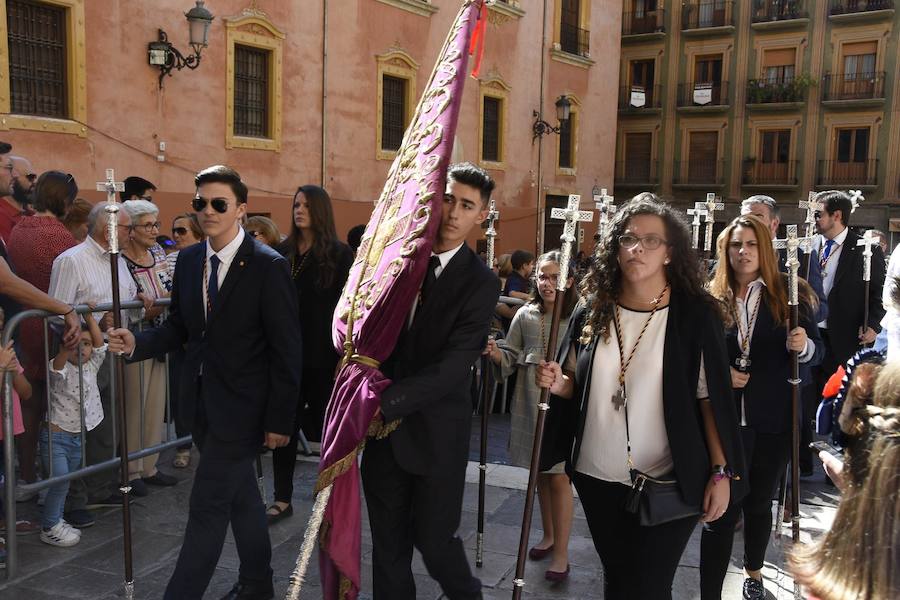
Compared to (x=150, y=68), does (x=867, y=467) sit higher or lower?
lower

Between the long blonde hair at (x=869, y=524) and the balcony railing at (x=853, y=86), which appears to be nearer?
the long blonde hair at (x=869, y=524)

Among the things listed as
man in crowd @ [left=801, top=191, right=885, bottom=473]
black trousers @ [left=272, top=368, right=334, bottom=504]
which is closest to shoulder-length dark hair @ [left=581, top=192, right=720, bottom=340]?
black trousers @ [left=272, top=368, right=334, bottom=504]

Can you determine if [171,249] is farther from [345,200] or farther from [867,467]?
[345,200]

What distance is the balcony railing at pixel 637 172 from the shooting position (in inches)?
1416

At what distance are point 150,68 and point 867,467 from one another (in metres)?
14.5

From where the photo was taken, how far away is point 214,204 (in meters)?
3.96

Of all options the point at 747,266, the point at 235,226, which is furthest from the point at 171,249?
the point at 747,266

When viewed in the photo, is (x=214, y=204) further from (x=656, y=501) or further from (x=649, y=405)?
(x=656, y=501)

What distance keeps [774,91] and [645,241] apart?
109ft

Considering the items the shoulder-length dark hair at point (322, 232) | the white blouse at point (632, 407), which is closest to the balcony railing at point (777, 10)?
the shoulder-length dark hair at point (322, 232)

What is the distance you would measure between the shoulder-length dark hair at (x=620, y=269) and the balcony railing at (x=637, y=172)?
33750mm

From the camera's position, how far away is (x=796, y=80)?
32.7 m

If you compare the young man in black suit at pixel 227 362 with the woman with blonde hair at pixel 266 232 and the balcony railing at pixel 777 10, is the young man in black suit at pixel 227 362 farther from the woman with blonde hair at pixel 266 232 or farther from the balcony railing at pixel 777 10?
the balcony railing at pixel 777 10

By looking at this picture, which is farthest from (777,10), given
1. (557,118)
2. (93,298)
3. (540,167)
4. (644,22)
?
(93,298)
